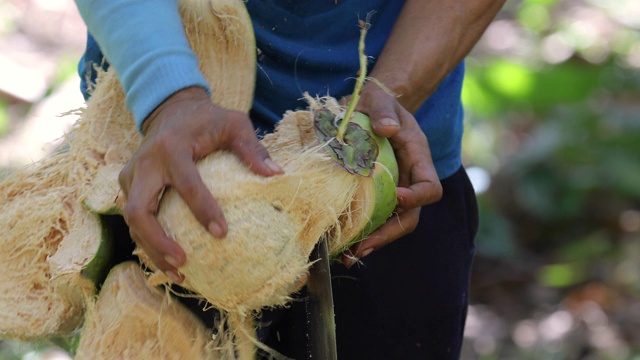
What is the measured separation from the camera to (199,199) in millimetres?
1013

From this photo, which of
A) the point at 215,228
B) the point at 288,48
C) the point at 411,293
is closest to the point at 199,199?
the point at 215,228

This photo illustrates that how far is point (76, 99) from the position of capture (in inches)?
144

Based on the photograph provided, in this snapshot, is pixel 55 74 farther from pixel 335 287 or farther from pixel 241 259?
pixel 241 259

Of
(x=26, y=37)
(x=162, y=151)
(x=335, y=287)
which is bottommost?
(x=26, y=37)

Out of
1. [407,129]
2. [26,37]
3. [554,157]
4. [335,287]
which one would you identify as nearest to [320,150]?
[407,129]

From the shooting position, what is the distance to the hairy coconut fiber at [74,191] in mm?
1188

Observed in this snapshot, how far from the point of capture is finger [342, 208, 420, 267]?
3.92ft

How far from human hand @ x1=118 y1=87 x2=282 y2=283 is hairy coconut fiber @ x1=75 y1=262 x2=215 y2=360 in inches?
3.6

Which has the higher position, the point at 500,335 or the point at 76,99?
the point at 76,99

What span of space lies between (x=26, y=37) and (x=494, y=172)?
2.79 meters

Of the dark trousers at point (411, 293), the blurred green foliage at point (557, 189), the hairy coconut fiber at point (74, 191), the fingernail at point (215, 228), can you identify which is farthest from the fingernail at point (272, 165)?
the blurred green foliage at point (557, 189)

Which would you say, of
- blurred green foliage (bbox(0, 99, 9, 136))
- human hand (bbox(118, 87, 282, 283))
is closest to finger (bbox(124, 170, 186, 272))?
human hand (bbox(118, 87, 282, 283))

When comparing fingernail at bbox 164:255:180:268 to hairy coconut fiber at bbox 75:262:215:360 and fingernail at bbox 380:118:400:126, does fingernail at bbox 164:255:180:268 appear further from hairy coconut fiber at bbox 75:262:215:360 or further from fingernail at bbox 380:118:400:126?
fingernail at bbox 380:118:400:126

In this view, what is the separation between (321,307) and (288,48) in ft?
1.47
